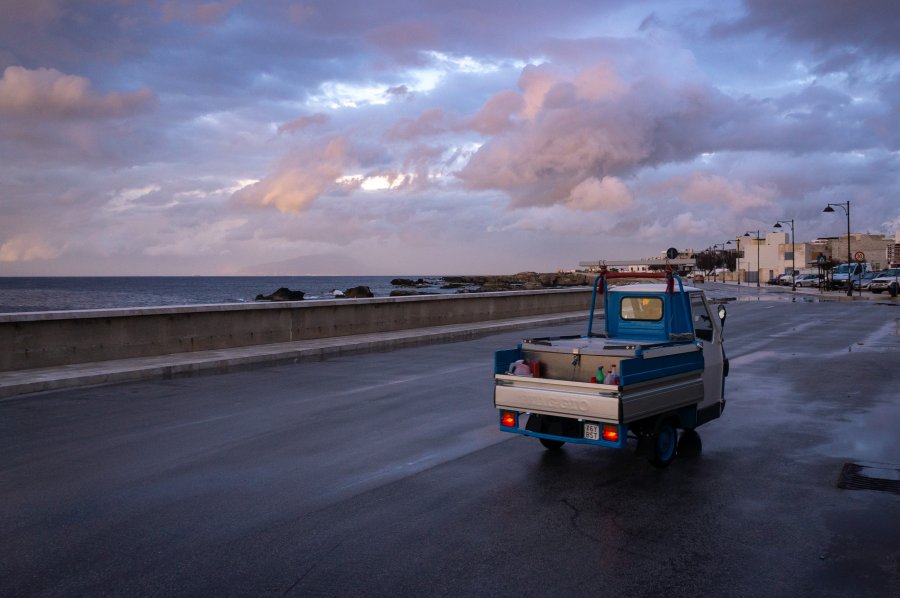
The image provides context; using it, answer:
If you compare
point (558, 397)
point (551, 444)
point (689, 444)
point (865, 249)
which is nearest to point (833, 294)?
point (689, 444)

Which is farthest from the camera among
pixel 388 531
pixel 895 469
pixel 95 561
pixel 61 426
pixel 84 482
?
pixel 61 426

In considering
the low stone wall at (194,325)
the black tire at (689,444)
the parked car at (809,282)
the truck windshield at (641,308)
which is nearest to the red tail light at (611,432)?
the black tire at (689,444)

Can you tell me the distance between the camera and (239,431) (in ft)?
33.1

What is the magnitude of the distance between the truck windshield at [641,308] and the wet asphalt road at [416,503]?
1.73m

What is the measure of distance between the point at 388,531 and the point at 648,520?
7.18 feet

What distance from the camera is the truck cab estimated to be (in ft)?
25.0

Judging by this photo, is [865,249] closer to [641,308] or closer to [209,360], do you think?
[209,360]

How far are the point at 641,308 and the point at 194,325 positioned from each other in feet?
40.6

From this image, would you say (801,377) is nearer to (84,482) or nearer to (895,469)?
(895,469)

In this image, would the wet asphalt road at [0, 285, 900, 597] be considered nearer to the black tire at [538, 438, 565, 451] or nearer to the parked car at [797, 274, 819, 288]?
the black tire at [538, 438, 565, 451]

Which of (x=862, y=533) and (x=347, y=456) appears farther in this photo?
(x=347, y=456)

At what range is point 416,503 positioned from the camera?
6898mm

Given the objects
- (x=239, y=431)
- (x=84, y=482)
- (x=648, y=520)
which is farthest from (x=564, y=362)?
(x=84, y=482)

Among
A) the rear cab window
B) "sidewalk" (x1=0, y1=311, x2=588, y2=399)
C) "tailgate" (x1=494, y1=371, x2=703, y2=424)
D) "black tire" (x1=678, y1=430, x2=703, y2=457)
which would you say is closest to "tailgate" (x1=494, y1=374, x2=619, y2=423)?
"tailgate" (x1=494, y1=371, x2=703, y2=424)
